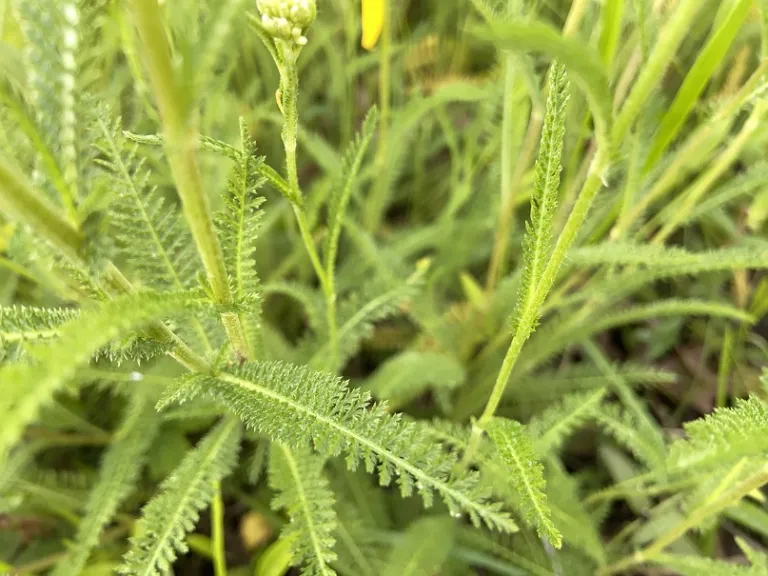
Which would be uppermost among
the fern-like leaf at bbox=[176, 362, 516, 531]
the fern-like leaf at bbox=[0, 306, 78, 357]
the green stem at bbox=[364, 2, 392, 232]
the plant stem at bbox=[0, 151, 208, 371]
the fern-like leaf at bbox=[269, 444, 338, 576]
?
the green stem at bbox=[364, 2, 392, 232]

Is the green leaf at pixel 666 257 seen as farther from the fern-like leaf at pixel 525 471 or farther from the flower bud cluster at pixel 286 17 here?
the flower bud cluster at pixel 286 17

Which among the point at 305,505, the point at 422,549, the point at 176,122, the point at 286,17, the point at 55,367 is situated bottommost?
the point at 422,549

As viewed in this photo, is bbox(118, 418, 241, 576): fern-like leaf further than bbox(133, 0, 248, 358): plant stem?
Yes

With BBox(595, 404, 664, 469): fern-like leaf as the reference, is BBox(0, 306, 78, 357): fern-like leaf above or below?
above

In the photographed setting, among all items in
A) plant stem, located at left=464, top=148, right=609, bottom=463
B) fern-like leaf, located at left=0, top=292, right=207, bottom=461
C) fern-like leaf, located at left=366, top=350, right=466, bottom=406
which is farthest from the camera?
fern-like leaf, located at left=366, top=350, right=466, bottom=406

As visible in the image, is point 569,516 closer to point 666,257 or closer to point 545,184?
point 666,257

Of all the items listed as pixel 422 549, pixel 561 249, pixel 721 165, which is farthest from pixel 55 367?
pixel 721 165

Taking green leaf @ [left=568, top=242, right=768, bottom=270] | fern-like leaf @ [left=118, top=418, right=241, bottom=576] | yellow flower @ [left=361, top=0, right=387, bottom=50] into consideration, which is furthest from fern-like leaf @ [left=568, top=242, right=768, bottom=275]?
fern-like leaf @ [left=118, top=418, right=241, bottom=576]

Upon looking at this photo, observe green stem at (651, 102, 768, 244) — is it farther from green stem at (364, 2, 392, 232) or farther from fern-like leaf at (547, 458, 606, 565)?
green stem at (364, 2, 392, 232)
